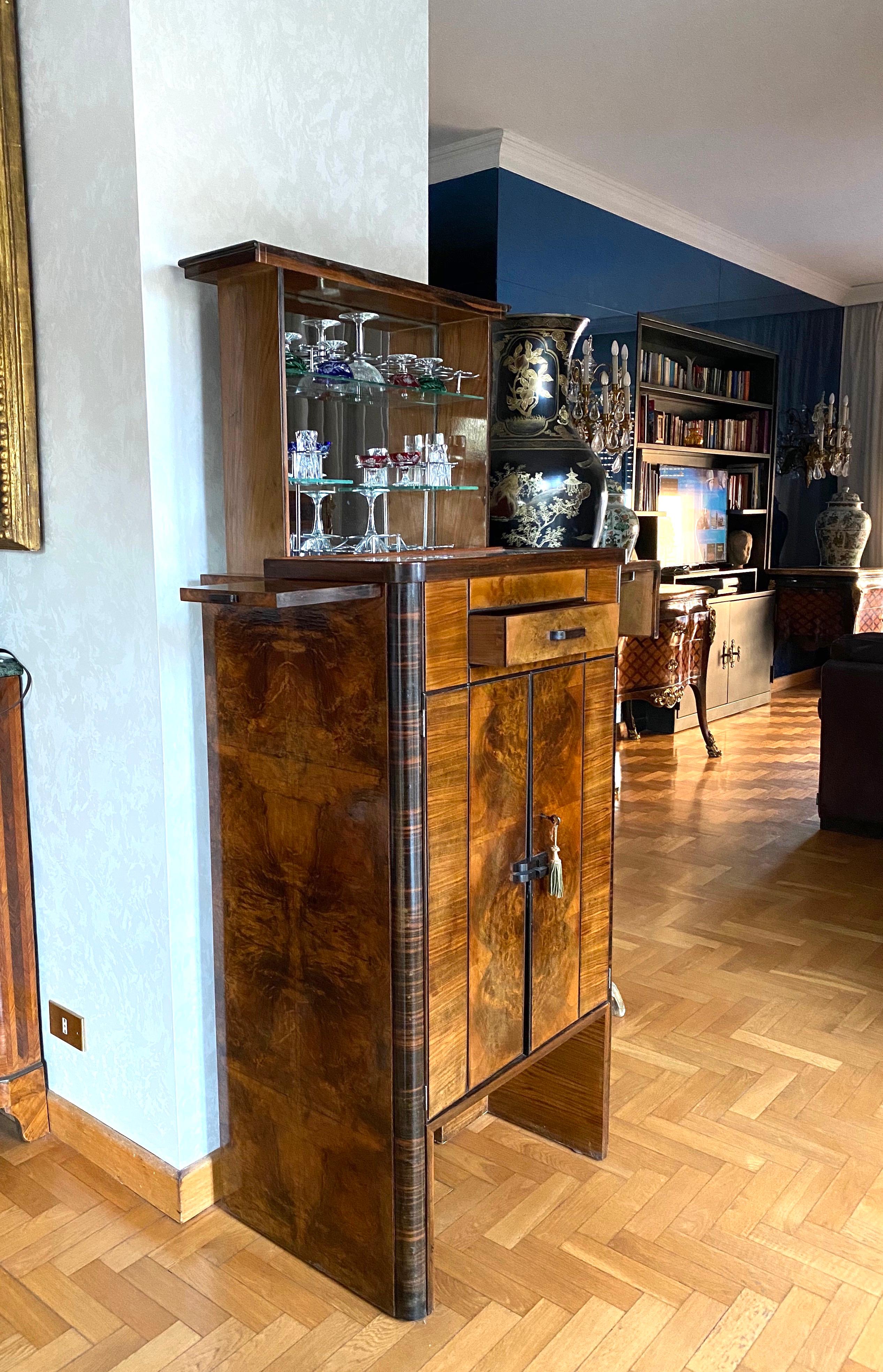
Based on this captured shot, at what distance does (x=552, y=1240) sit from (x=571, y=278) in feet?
14.8

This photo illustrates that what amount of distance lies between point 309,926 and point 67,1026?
772mm

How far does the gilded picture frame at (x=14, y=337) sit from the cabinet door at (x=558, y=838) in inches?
40.3

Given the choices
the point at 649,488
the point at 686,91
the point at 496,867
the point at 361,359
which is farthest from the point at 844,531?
the point at 496,867

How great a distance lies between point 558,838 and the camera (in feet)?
6.26

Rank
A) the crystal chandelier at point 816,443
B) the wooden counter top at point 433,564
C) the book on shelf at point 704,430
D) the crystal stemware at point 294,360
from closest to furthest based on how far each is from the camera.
Answer: the wooden counter top at point 433,564 → the crystal stemware at point 294,360 → the book on shelf at point 704,430 → the crystal chandelier at point 816,443

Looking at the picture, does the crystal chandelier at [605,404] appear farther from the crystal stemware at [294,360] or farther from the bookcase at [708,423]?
the crystal stemware at [294,360]

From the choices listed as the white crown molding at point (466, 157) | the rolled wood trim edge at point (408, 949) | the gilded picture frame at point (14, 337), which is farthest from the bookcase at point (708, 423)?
the rolled wood trim edge at point (408, 949)

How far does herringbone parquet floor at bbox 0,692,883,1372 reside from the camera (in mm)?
1657

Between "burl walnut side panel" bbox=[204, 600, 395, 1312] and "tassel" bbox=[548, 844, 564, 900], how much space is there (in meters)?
0.35

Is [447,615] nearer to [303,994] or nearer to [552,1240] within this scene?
[303,994]

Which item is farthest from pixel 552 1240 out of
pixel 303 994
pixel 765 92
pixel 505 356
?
pixel 765 92

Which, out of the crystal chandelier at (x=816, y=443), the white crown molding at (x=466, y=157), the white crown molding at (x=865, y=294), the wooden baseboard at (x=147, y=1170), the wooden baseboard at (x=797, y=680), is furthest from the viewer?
the white crown molding at (x=865, y=294)

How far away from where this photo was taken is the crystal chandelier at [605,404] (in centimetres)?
538

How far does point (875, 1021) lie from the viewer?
270 centimetres
